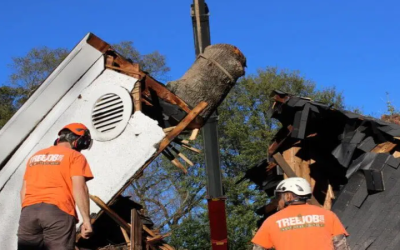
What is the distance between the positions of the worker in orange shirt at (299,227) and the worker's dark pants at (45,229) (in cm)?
155

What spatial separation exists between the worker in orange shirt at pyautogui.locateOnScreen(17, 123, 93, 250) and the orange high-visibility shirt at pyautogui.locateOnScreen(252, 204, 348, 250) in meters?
1.46

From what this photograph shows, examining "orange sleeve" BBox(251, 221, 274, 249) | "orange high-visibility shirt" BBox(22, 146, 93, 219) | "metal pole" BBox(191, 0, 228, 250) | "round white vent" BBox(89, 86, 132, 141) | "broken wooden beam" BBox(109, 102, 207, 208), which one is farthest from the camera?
"metal pole" BBox(191, 0, 228, 250)

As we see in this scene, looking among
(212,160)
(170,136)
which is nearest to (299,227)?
(170,136)

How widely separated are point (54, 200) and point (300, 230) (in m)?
2.00

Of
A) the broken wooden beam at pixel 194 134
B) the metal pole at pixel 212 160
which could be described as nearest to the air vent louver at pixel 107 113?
the broken wooden beam at pixel 194 134

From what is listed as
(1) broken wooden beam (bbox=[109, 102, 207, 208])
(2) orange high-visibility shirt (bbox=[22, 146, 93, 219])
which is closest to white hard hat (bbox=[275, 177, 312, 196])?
(2) orange high-visibility shirt (bbox=[22, 146, 93, 219])

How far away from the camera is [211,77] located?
10.2 metres

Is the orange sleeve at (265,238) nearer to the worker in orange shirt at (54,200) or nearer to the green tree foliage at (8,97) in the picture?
the worker in orange shirt at (54,200)

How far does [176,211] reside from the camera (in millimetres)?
31750

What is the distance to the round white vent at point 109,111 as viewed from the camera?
8.94 meters

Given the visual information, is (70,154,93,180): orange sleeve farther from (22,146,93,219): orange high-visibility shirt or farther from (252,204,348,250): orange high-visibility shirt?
(252,204,348,250): orange high-visibility shirt

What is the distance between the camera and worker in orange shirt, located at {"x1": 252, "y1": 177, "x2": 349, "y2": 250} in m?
4.29

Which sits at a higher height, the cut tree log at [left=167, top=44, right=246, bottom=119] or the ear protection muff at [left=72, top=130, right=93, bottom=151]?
the cut tree log at [left=167, top=44, right=246, bottom=119]

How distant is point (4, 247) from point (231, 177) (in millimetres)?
24209
